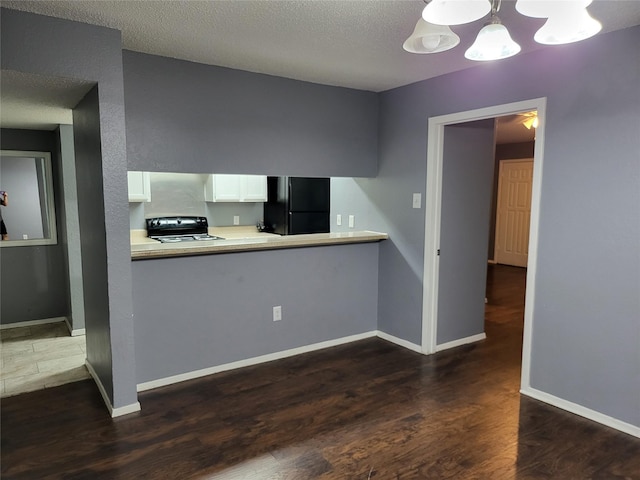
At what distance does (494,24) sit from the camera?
1653 mm

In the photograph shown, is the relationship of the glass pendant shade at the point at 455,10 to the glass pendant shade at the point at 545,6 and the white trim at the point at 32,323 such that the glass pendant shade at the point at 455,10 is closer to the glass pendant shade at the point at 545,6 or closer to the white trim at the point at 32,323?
the glass pendant shade at the point at 545,6

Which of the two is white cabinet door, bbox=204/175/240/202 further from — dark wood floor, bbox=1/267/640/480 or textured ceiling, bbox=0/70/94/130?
dark wood floor, bbox=1/267/640/480

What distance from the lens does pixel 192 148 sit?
312 cm

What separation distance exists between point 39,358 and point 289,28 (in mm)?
3293

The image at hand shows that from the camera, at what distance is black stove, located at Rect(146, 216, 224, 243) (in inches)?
200

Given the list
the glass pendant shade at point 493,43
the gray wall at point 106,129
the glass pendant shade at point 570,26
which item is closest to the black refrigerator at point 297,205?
the gray wall at point 106,129

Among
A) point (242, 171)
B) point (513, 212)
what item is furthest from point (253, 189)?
point (513, 212)

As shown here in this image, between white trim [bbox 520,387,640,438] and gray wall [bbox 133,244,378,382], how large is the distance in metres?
1.59

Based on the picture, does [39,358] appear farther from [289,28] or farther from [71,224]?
[289,28]

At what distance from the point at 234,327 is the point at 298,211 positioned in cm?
228

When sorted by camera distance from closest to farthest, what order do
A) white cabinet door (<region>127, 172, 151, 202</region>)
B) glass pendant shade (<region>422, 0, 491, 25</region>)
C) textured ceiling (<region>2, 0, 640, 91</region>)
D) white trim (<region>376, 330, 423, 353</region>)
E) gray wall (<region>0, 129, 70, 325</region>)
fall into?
glass pendant shade (<region>422, 0, 491, 25</region>) < textured ceiling (<region>2, 0, 640, 91</region>) < white trim (<region>376, 330, 423, 353</region>) < gray wall (<region>0, 129, 70, 325</region>) < white cabinet door (<region>127, 172, 151, 202</region>)

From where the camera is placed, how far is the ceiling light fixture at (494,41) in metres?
1.64

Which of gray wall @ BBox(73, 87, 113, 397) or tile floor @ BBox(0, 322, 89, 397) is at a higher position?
gray wall @ BBox(73, 87, 113, 397)

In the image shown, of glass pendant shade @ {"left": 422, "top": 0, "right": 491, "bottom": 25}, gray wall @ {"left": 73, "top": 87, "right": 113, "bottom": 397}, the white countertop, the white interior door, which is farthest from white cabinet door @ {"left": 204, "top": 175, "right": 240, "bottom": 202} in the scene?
the white interior door
